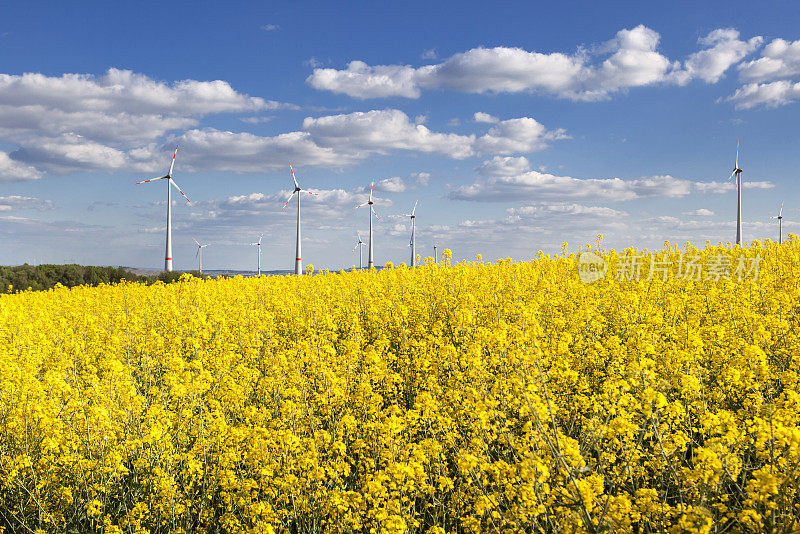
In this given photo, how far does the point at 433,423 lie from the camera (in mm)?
5930

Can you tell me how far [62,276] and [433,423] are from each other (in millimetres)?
32801

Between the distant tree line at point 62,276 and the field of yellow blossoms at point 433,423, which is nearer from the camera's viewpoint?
the field of yellow blossoms at point 433,423

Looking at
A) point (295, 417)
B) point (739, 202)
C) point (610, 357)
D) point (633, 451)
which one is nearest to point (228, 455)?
point (295, 417)

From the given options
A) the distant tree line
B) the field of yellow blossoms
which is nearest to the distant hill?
the distant tree line

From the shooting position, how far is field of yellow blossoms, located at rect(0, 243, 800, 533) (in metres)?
4.00

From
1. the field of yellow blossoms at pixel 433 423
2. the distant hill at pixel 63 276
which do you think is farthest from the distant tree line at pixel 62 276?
the field of yellow blossoms at pixel 433 423

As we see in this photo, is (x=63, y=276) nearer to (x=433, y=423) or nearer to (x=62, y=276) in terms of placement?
(x=62, y=276)

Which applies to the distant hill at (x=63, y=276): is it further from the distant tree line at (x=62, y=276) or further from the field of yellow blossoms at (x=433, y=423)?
the field of yellow blossoms at (x=433, y=423)

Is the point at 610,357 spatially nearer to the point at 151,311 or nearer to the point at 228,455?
the point at 228,455

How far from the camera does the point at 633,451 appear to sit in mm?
4445

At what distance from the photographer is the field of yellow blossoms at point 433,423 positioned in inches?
158

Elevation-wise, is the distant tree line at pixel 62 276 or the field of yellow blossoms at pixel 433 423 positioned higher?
the distant tree line at pixel 62 276

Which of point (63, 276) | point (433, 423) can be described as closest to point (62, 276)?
point (63, 276)

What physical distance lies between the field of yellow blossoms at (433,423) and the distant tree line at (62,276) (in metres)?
19.6
